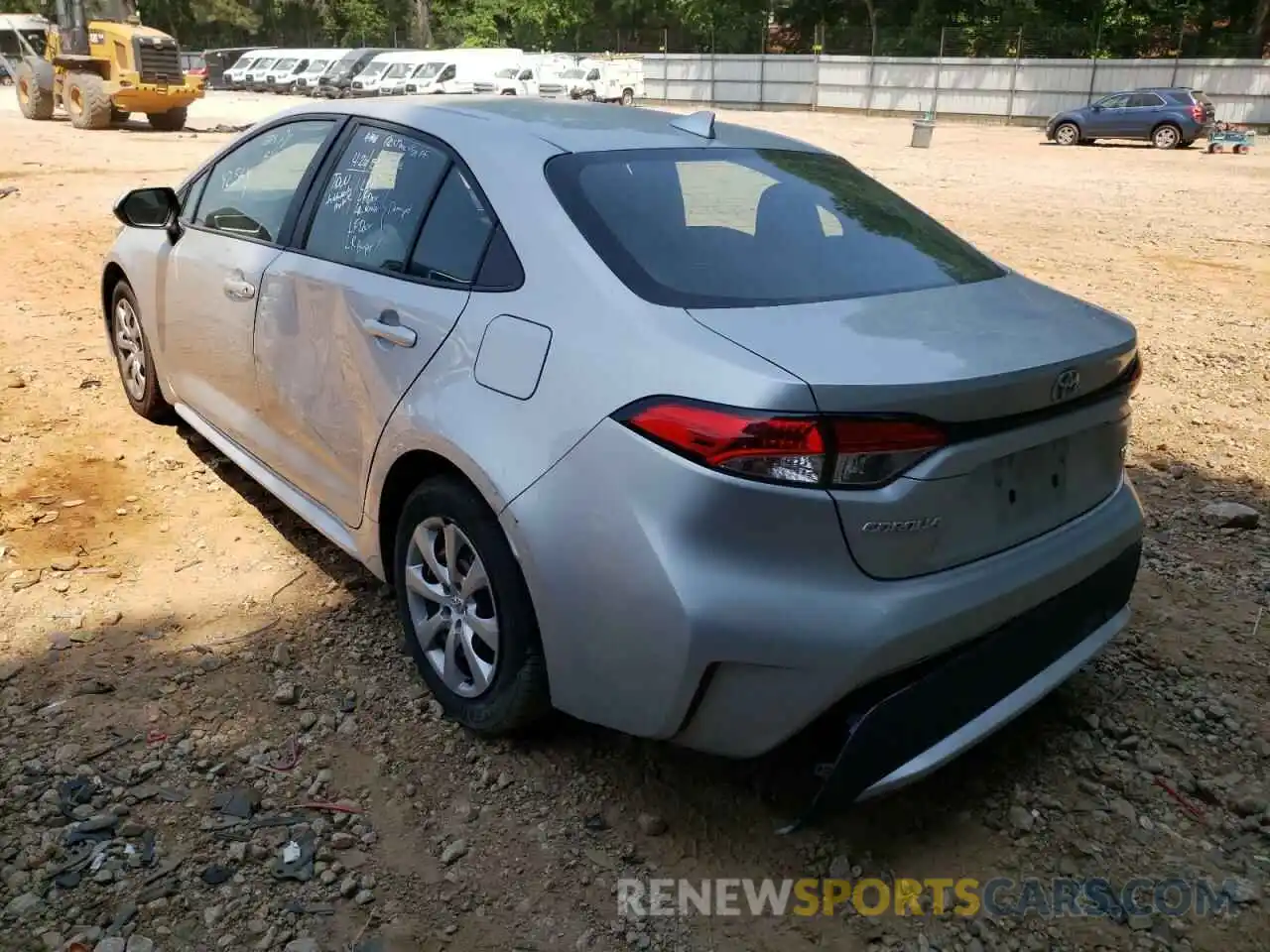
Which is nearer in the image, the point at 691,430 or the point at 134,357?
the point at 691,430

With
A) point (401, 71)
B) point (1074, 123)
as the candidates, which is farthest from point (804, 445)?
point (401, 71)

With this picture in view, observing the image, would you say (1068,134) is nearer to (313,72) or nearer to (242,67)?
(313,72)

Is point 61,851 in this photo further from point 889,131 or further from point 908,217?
point 889,131

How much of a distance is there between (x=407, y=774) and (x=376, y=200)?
1684 mm

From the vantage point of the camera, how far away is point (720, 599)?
85.0 inches

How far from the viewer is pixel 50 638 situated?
11.2ft

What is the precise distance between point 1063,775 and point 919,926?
2.38 feet

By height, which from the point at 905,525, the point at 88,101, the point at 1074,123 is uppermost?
the point at 905,525

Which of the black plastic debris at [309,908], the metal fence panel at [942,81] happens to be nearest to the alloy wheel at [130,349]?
the black plastic debris at [309,908]

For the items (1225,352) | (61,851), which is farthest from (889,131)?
(61,851)

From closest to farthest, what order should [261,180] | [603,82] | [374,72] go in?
[261,180] → [374,72] → [603,82]

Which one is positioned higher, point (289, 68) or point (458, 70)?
point (458, 70)

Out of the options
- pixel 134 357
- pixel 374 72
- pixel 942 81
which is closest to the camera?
pixel 134 357

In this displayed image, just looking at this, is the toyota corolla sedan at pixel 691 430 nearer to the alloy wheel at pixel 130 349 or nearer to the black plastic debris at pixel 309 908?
the black plastic debris at pixel 309 908
